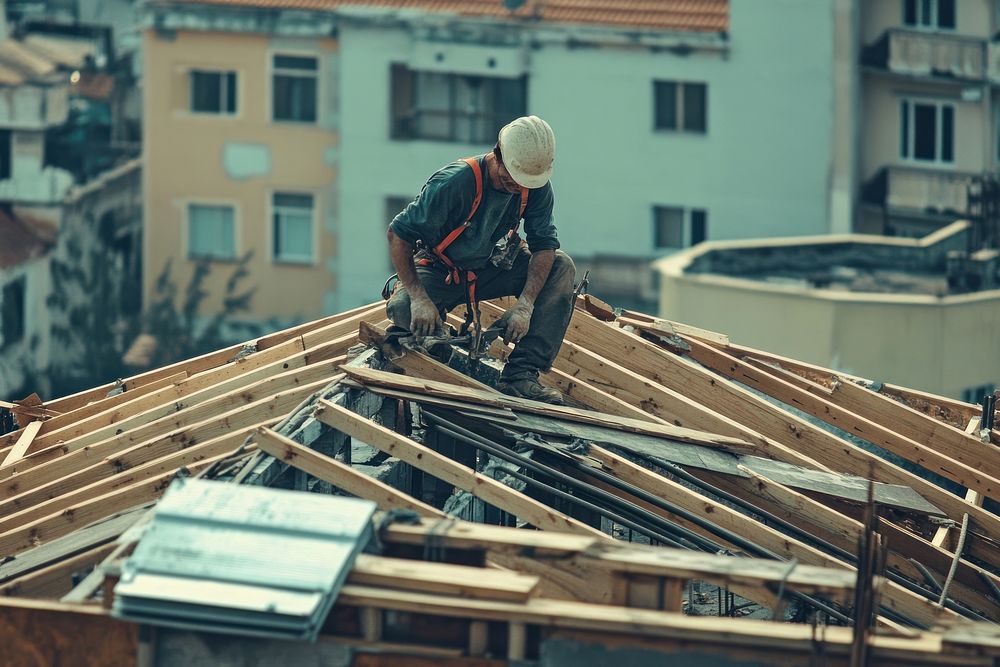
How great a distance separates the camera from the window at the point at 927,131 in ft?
139

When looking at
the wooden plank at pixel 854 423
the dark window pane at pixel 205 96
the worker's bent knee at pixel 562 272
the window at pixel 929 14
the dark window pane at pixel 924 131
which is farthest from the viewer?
the dark window pane at pixel 924 131

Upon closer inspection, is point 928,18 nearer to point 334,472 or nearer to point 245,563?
point 334,472

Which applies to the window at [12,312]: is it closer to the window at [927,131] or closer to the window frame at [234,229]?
the window frame at [234,229]

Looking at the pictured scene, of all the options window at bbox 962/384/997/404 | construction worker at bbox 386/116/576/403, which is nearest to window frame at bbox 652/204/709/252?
window at bbox 962/384/997/404

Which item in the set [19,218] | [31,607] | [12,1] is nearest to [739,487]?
[31,607]

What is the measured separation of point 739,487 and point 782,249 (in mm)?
23055

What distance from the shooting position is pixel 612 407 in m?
12.2

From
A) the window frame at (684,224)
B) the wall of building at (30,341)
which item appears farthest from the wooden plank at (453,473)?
the window frame at (684,224)

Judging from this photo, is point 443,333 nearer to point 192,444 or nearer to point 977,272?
point 192,444

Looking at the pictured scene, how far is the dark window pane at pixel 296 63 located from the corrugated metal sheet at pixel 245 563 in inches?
→ 1284

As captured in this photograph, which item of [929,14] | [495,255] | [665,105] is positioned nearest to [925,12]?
[929,14]

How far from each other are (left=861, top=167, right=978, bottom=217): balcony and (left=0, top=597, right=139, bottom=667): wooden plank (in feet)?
114

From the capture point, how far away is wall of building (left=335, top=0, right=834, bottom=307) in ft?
130

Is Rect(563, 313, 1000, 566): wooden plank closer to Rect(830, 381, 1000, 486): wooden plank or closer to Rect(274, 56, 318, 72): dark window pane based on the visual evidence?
Rect(830, 381, 1000, 486): wooden plank
